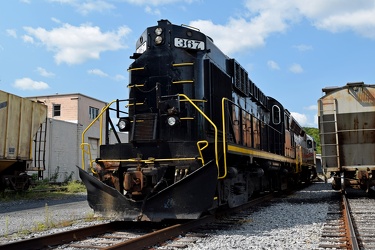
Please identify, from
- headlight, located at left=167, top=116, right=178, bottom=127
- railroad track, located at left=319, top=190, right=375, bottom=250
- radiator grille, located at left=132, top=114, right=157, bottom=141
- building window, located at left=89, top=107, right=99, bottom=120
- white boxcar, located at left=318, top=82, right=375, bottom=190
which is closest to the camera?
railroad track, located at left=319, top=190, right=375, bottom=250

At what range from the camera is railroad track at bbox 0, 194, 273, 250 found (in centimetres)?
478

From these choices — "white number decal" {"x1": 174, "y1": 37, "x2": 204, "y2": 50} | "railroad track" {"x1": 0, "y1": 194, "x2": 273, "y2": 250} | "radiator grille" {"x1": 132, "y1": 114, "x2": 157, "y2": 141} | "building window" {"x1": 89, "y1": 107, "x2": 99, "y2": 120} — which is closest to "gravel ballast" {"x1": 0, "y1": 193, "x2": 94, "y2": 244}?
"railroad track" {"x1": 0, "y1": 194, "x2": 273, "y2": 250}

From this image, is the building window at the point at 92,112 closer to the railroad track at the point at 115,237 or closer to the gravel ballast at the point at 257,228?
the gravel ballast at the point at 257,228

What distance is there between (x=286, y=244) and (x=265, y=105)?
7858mm

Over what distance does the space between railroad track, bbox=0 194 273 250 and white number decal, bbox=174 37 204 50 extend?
3081 millimetres

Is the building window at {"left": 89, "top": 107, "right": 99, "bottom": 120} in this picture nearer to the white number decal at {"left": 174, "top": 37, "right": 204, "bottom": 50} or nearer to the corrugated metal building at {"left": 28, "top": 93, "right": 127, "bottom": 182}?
the corrugated metal building at {"left": 28, "top": 93, "right": 127, "bottom": 182}

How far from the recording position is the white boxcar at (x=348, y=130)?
1120 centimetres

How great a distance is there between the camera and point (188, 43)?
7.24 m

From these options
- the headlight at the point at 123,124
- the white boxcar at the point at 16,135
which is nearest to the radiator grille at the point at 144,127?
the headlight at the point at 123,124

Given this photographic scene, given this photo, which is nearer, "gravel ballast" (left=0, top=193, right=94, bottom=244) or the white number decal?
"gravel ballast" (left=0, top=193, right=94, bottom=244)

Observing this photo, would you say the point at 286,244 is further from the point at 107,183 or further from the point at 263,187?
the point at 263,187

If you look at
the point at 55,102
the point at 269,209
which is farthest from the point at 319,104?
the point at 55,102

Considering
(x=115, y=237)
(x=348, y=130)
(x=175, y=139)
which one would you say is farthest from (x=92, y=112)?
(x=115, y=237)

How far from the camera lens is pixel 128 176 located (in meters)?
6.02
